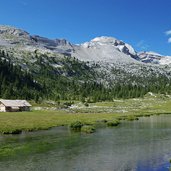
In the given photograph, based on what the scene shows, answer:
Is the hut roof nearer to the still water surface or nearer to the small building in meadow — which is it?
the small building in meadow

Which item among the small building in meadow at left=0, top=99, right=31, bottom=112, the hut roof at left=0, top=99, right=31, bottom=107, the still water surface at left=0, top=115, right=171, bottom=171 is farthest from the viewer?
the hut roof at left=0, top=99, right=31, bottom=107

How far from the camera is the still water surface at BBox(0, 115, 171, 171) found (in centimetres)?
4212

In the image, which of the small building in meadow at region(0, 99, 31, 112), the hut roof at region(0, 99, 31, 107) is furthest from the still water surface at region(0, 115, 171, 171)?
the hut roof at region(0, 99, 31, 107)

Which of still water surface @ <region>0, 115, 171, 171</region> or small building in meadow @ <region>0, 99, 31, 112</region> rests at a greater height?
small building in meadow @ <region>0, 99, 31, 112</region>

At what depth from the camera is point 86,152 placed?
51500mm

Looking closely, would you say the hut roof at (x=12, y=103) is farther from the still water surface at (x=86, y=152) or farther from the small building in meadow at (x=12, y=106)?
the still water surface at (x=86, y=152)

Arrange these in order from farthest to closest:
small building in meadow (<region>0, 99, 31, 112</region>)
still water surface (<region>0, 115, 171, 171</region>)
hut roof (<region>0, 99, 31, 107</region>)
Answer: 1. hut roof (<region>0, 99, 31, 107</region>)
2. small building in meadow (<region>0, 99, 31, 112</region>)
3. still water surface (<region>0, 115, 171, 171</region>)

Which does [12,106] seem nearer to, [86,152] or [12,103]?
[12,103]

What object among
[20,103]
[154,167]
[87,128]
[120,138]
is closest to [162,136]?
[120,138]

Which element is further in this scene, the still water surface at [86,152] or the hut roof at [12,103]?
the hut roof at [12,103]

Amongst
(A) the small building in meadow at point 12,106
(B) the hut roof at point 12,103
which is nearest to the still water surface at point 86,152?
(A) the small building in meadow at point 12,106

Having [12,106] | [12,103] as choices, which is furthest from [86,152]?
[12,103]

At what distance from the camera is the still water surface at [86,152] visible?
42125 millimetres

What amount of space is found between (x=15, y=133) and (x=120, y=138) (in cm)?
2347
